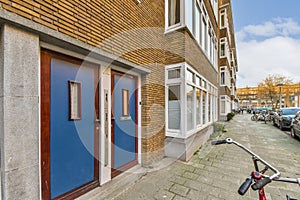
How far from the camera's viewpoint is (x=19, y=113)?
75.9 inches

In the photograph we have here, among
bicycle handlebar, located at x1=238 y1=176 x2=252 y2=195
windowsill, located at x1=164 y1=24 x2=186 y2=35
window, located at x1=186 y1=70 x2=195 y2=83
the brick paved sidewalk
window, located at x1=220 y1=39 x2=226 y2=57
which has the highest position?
window, located at x1=220 y1=39 x2=226 y2=57

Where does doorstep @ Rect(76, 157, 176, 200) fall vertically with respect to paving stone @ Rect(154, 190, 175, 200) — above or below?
above

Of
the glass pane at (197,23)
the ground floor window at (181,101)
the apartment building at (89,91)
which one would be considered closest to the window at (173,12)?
the apartment building at (89,91)

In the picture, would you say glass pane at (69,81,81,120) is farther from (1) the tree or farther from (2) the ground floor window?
(1) the tree

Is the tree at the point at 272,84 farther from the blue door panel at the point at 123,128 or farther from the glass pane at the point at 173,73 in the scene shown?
the blue door panel at the point at 123,128

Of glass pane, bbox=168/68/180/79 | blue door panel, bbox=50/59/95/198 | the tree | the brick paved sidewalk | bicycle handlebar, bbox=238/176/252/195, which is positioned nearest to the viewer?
bicycle handlebar, bbox=238/176/252/195

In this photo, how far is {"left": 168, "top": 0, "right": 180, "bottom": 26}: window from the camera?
5467 mm

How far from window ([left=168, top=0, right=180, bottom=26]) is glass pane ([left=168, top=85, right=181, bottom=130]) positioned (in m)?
2.19

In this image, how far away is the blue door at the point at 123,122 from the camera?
3.61 m

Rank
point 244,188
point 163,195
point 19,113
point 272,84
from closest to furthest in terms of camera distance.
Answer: point 244,188 < point 19,113 < point 163,195 < point 272,84

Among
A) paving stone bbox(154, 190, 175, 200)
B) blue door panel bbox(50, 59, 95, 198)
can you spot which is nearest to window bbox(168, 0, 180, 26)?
blue door panel bbox(50, 59, 95, 198)

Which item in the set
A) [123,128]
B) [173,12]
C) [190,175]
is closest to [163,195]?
[190,175]

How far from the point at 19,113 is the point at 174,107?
13.5 ft

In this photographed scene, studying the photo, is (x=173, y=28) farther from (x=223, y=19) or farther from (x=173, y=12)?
(x=223, y=19)
